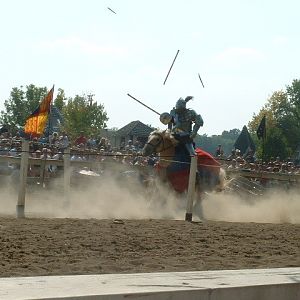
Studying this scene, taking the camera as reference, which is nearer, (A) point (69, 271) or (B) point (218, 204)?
(A) point (69, 271)

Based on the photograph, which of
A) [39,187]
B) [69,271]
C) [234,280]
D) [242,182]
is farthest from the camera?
[242,182]

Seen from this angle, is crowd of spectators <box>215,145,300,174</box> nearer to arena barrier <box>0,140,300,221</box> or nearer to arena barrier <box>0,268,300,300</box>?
arena barrier <box>0,140,300,221</box>

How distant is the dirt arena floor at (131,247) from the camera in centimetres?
789

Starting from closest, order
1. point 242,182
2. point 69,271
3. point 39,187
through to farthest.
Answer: point 69,271 < point 39,187 < point 242,182

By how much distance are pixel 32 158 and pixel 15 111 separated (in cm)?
7892

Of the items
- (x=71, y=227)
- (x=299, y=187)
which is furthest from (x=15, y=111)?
(x=71, y=227)

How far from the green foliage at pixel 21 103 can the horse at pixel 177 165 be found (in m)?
77.7

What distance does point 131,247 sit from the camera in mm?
9508

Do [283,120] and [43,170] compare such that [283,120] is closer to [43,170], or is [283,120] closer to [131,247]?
[43,170]

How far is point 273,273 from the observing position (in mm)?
7613

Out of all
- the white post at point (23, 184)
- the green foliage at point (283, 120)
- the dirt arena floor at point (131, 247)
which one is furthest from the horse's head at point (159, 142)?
the green foliage at point (283, 120)

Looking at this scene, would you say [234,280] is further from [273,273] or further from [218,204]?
[218,204]

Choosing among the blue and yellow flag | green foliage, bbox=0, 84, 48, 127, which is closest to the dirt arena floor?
the blue and yellow flag

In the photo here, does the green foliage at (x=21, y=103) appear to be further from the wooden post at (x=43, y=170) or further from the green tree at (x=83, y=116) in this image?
the wooden post at (x=43, y=170)
